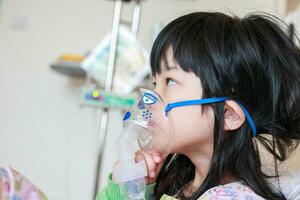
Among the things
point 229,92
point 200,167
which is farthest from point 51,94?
point 229,92

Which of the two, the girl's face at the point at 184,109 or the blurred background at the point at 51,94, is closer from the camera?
the girl's face at the point at 184,109

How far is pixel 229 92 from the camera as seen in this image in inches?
33.5

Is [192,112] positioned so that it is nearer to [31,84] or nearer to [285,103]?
[285,103]

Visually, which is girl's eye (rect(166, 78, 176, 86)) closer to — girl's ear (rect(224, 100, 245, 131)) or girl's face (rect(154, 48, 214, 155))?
girl's face (rect(154, 48, 214, 155))

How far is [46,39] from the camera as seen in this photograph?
2.38 meters

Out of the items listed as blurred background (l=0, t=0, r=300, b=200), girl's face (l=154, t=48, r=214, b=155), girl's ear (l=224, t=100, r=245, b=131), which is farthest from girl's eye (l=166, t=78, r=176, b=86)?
blurred background (l=0, t=0, r=300, b=200)

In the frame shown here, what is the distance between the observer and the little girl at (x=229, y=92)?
2.77 feet

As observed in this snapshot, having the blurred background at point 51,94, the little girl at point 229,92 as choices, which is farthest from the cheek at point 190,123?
the blurred background at point 51,94

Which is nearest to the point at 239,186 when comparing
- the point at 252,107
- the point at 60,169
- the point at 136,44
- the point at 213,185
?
the point at 213,185

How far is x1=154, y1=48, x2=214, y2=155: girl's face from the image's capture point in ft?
2.82

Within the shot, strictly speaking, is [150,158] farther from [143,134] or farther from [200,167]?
[200,167]

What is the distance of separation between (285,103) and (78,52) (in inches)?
67.6

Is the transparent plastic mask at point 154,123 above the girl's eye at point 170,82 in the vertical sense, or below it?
below

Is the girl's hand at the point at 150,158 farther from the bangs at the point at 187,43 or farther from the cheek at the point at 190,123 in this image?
the bangs at the point at 187,43
